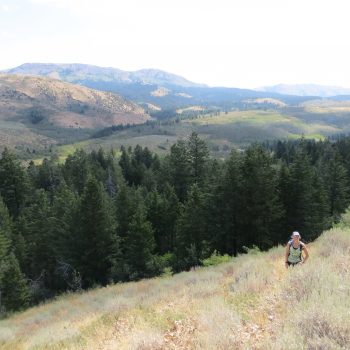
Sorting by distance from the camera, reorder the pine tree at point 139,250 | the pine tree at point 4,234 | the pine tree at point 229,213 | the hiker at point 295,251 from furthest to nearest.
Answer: the pine tree at point 4,234 < the pine tree at point 139,250 < the pine tree at point 229,213 < the hiker at point 295,251

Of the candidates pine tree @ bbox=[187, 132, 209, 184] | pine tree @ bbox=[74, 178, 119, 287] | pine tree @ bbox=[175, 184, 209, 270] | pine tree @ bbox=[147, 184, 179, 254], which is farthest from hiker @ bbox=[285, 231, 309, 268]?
pine tree @ bbox=[187, 132, 209, 184]

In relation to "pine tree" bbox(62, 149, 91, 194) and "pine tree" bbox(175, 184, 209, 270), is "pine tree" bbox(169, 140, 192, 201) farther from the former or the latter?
"pine tree" bbox(62, 149, 91, 194)

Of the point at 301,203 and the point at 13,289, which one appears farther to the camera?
the point at 301,203

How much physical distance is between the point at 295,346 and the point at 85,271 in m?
32.6

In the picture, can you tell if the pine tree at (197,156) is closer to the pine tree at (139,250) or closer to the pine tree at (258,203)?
the pine tree at (139,250)

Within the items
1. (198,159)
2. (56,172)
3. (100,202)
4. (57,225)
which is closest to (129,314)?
(100,202)

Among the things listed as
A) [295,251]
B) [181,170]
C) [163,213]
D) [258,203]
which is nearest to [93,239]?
[163,213]

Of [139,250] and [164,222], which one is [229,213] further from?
[164,222]

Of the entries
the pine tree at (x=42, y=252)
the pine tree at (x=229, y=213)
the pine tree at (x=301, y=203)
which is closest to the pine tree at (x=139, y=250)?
the pine tree at (x=229, y=213)

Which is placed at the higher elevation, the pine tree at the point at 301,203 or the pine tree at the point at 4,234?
the pine tree at the point at 301,203

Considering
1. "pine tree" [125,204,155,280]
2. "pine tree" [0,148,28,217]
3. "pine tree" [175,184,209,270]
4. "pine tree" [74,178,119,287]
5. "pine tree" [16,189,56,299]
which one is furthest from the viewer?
"pine tree" [0,148,28,217]

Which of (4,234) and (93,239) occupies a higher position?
(93,239)

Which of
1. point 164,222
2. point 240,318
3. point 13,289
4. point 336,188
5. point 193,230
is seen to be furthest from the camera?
point 336,188

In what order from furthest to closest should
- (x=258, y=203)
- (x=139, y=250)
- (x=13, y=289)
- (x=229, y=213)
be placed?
(x=139, y=250)
(x=229, y=213)
(x=258, y=203)
(x=13, y=289)
